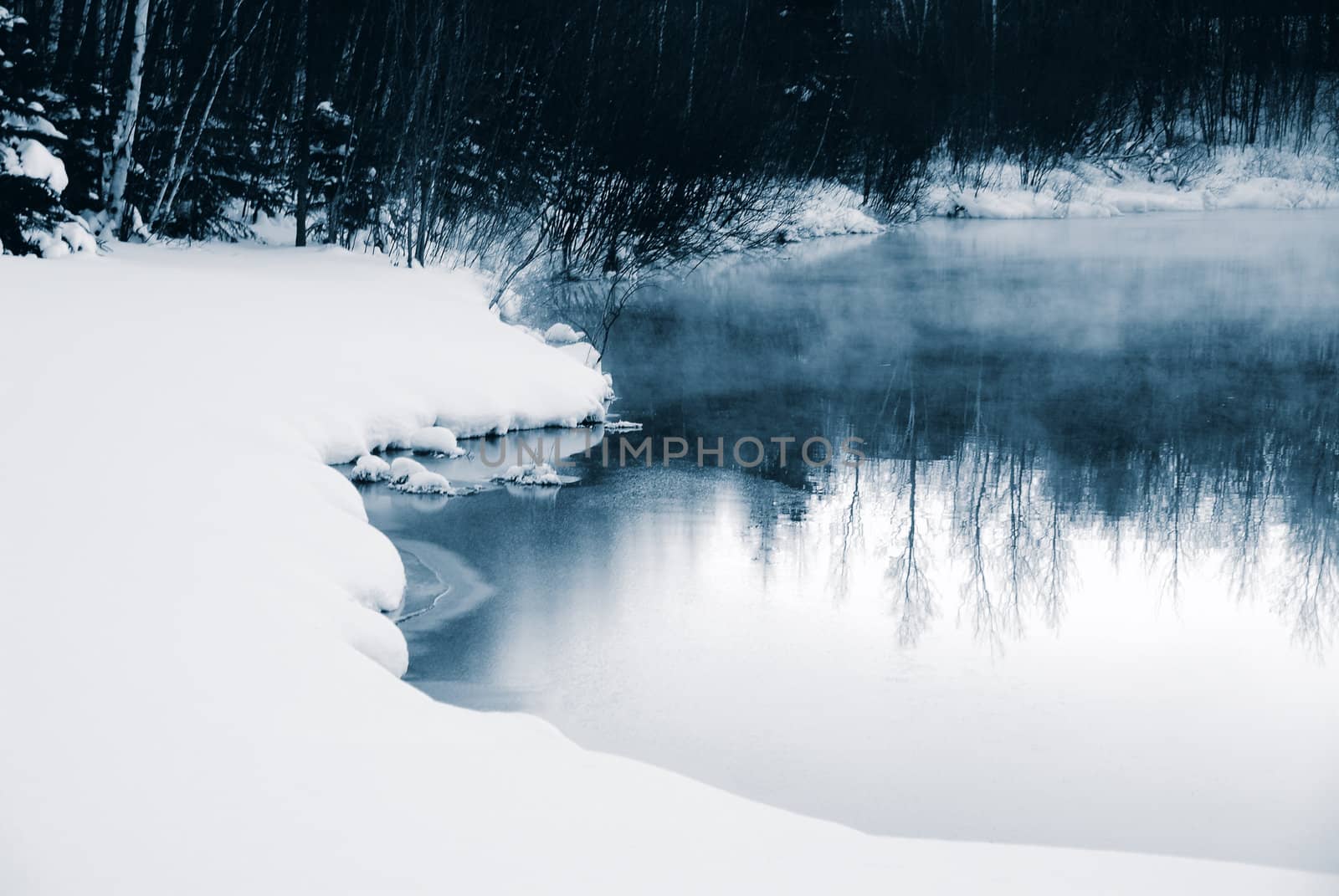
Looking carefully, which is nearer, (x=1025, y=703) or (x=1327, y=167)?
(x=1025, y=703)

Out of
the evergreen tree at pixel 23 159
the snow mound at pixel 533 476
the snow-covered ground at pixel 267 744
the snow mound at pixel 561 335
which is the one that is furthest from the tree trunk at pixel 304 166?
the snow-covered ground at pixel 267 744

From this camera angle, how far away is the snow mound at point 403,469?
1045 cm

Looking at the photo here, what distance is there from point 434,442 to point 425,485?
1100 mm

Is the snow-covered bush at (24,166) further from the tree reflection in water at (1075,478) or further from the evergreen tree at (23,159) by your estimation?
the tree reflection in water at (1075,478)

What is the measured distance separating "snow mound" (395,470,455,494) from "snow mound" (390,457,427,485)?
0.05 meters

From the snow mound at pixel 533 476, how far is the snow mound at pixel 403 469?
0.72 metres

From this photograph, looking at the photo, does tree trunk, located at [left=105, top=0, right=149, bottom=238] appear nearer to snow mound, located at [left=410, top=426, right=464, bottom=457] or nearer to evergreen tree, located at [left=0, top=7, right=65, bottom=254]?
evergreen tree, located at [left=0, top=7, right=65, bottom=254]

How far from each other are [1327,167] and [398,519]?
Answer: 3686 centimetres

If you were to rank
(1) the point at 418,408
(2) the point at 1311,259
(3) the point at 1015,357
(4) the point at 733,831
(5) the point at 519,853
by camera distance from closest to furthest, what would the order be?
1. (5) the point at 519,853
2. (4) the point at 733,831
3. (1) the point at 418,408
4. (3) the point at 1015,357
5. (2) the point at 1311,259

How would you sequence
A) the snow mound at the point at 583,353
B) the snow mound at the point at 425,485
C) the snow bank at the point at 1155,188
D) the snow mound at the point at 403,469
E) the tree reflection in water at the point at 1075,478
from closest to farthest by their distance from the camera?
the tree reflection in water at the point at 1075,478
the snow mound at the point at 425,485
the snow mound at the point at 403,469
the snow mound at the point at 583,353
the snow bank at the point at 1155,188

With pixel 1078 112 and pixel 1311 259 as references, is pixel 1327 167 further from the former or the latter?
pixel 1311 259

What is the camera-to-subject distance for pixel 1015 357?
53.4ft

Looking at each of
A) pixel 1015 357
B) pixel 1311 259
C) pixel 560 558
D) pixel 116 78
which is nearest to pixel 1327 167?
pixel 1311 259

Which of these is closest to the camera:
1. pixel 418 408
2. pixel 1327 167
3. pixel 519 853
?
pixel 519 853
